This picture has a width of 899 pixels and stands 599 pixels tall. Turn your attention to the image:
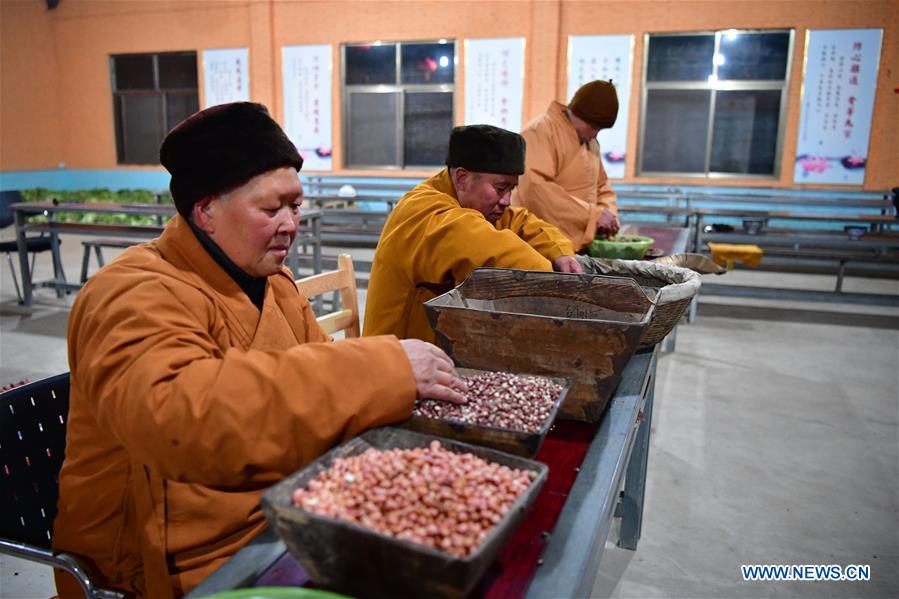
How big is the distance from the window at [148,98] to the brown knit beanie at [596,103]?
8.30 metres

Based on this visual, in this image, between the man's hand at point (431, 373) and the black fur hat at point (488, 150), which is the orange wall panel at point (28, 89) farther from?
the man's hand at point (431, 373)

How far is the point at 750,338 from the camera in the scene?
4.81 m

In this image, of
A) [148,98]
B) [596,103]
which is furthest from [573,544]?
[148,98]

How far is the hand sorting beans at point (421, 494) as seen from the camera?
72 cm

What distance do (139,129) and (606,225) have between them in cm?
1003

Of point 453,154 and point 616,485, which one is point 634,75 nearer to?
point 453,154

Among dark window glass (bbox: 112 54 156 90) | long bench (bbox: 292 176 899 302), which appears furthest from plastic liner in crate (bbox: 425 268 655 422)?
dark window glass (bbox: 112 54 156 90)

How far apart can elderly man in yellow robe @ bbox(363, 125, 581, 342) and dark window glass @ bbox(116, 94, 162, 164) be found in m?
10.0

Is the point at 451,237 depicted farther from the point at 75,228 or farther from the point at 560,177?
the point at 75,228

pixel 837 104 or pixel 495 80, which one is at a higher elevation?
pixel 495 80

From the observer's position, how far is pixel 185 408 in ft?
2.58

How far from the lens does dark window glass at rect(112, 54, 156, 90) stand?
10.1 metres
